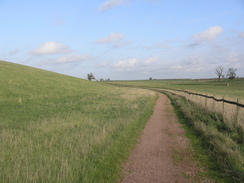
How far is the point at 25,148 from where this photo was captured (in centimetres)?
731

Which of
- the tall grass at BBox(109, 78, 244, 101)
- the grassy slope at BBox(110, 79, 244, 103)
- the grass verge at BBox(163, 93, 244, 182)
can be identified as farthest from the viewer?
the tall grass at BBox(109, 78, 244, 101)

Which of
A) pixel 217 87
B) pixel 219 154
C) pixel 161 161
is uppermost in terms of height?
pixel 217 87

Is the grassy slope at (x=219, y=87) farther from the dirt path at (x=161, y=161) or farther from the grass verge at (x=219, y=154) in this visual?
the dirt path at (x=161, y=161)

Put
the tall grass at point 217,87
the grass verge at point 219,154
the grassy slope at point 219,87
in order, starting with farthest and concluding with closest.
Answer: the tall grass at point 217,87
the grassy slope at point 219,87
the grass verge at point 219,154

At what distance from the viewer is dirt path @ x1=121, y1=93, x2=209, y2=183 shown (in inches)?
215

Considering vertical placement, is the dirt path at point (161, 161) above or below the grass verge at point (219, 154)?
below

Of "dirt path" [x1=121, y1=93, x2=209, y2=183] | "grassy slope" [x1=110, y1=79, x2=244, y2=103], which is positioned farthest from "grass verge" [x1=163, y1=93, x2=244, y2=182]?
"grassy slope" [x1=110, y1=79, x2=244, y2=103]

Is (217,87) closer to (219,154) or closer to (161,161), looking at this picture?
(219,154)

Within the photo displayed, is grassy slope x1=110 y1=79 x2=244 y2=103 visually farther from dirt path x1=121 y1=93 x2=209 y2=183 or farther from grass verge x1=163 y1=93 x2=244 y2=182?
dirt path x1=121 y1=93 x2=209 y2=183

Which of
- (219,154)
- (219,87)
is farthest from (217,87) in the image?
(219,154)

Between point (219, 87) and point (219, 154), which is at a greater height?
point (219, 87)

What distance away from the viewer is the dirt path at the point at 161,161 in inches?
215

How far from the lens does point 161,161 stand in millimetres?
6578

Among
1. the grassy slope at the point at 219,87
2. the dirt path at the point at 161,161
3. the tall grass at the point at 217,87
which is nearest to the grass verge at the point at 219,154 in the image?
the dirt path at the point at 161,161
